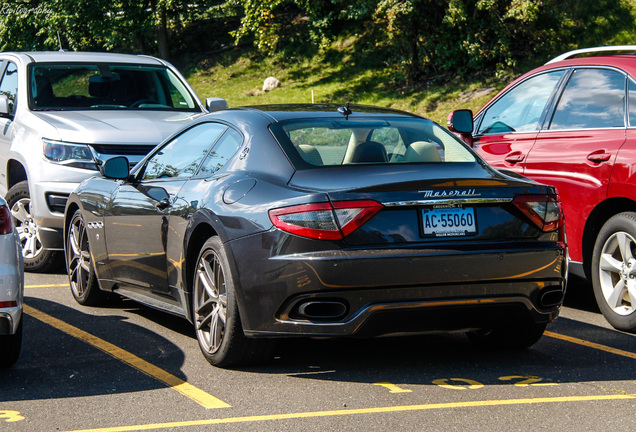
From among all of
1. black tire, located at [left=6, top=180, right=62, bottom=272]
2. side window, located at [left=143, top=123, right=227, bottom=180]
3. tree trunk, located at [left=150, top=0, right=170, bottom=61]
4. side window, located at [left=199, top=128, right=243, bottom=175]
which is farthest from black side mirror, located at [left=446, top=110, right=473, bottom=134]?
tree trunk, located at [left=150, top=0, right=170, bottom=61]

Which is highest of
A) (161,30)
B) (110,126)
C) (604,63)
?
(604,63)

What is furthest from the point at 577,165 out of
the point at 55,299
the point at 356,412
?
the point at 55,299

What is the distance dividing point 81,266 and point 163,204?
6.17ft

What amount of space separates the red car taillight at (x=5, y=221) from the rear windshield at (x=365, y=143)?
1.56m

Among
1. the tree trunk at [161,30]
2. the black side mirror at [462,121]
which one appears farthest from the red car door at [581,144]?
the tree trunk at [161,30]

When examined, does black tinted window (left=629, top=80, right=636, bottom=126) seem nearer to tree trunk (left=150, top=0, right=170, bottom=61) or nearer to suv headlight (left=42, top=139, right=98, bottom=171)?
suv headlight (left=42, top=139, right=98, bottom=171)

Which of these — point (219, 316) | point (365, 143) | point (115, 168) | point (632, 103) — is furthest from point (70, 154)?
point (632, 103)

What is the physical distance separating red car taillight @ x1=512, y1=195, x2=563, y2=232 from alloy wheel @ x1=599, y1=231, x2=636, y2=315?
1287 millimetres

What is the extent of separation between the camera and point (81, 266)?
7617 mm

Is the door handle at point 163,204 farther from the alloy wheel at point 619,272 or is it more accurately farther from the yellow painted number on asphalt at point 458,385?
the alloy wheel at point 619,272

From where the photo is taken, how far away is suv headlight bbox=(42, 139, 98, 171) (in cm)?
888

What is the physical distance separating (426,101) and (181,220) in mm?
24381

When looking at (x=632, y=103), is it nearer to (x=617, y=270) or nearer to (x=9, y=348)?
(x=617, y=270)

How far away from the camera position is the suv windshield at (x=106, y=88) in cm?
1009
